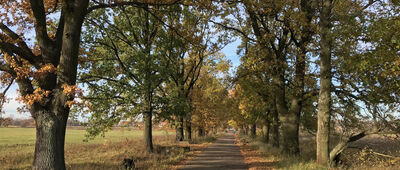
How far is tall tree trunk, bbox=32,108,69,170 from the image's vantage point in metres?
7.17

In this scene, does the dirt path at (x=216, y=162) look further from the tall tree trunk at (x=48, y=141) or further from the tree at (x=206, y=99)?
the tree at (x=206, y=99)

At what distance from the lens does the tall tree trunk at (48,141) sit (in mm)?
7168

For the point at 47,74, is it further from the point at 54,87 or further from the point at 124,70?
the point at 124,70

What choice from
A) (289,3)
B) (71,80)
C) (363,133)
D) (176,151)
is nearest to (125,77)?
(176,151)

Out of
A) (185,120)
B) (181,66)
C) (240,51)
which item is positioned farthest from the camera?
(185,120)

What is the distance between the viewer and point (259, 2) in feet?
42.0

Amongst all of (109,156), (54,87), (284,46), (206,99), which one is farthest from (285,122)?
(206,99)

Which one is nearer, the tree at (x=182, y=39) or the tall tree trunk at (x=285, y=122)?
the tree at (x=182, y=39)

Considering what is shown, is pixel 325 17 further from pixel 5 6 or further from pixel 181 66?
pixel 181 66

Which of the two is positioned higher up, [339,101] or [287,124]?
[339,101]

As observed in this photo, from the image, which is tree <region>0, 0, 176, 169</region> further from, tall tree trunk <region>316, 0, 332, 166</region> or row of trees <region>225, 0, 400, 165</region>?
tall tree trunk <region>316, 0, 332, 166</region>

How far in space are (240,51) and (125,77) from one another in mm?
8774

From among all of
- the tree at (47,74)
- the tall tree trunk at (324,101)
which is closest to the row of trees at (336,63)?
the tall tree trunk at (324,101)

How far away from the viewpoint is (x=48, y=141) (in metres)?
7.23
